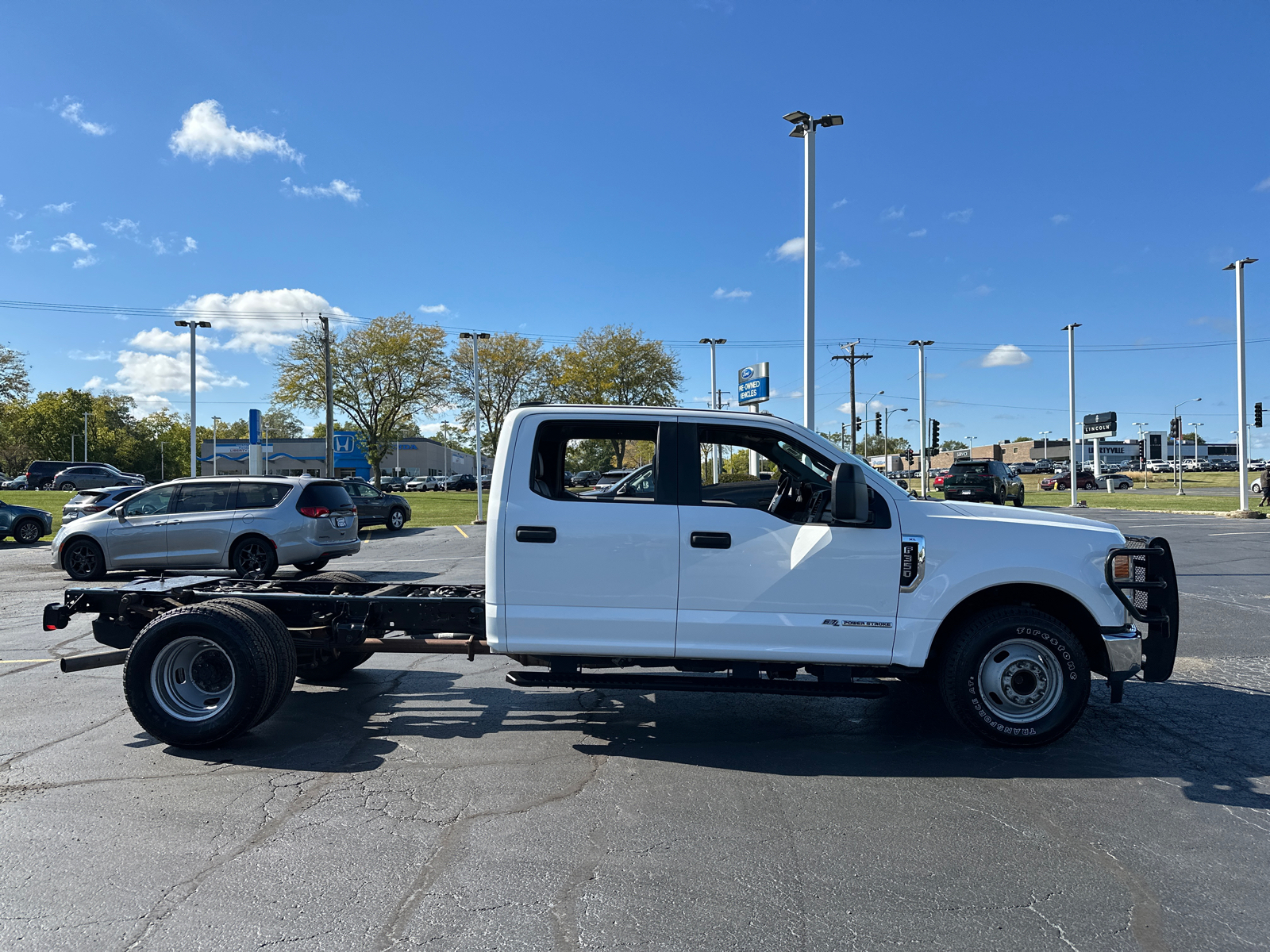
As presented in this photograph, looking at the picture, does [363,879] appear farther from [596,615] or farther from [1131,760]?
[1131,760]

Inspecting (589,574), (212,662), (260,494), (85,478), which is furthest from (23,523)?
(85,478)

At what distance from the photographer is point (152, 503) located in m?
13.2

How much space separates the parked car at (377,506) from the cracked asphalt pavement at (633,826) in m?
18.1

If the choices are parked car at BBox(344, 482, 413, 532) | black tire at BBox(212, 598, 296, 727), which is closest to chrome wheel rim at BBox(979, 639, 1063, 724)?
black tire at BBox(212, 598, 296, 727)

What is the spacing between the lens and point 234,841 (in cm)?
369

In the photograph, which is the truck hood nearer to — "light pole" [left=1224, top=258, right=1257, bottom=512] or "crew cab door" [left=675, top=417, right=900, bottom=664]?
"crew cab door" [left=675, top=417, right=900, bottom=664]

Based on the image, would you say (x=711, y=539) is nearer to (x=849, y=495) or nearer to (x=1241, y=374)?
(x=849, y=495)

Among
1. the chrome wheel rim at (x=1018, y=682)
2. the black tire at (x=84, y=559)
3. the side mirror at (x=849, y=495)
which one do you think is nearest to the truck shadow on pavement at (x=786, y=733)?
the chrome wheel rim at (x=1018, y=682)

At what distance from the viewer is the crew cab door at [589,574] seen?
470 cm

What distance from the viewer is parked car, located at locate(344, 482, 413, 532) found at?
24125 mm

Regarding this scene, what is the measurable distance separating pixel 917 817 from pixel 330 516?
11.6 metres

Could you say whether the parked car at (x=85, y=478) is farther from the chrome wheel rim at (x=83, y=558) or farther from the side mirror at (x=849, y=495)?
the side mirror at (x=849, y=495)

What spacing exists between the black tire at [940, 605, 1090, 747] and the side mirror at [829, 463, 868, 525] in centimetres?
108

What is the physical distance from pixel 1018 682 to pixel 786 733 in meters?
1.45
